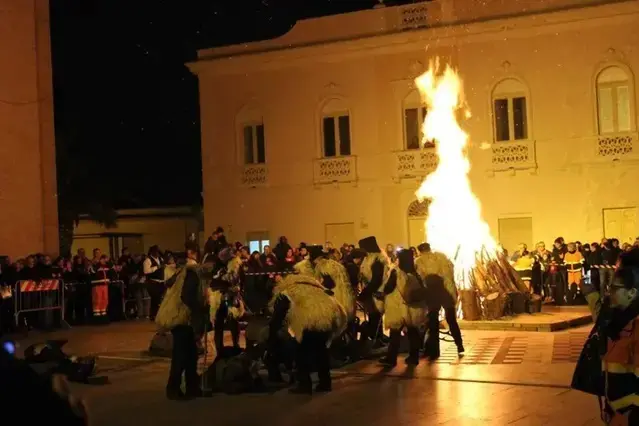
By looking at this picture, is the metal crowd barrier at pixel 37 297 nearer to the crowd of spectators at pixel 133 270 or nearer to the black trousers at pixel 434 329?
the crowd of spectators at pixel 133 270

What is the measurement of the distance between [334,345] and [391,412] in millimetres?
3873

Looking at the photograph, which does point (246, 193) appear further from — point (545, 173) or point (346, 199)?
point (545, 173)

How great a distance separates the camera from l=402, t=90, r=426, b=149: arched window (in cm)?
3044

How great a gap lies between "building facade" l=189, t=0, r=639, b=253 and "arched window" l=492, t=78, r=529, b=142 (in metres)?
0.03

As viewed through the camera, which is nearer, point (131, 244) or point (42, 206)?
point (42, 206)

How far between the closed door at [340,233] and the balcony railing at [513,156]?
17.1 feet

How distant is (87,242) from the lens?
3972 cm

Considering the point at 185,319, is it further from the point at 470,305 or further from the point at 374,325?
the point at 470,305

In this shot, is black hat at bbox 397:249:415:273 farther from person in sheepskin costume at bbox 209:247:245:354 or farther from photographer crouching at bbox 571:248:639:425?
photographer crouching at bbox 571:248:639:425

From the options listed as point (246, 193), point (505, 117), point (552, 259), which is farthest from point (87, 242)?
point (552, 259)

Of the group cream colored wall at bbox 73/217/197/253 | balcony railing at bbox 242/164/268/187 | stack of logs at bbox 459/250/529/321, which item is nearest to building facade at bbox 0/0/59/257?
balcony railing at bbox 242/164/268/187

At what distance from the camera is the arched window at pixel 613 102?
27828 mm

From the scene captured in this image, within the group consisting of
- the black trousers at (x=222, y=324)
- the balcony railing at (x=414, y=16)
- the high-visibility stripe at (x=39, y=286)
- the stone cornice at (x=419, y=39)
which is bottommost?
the black trousers at (x=222, y=324)

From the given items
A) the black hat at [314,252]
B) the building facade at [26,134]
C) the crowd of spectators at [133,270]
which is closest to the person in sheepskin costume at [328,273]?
the black hat at [314,252]
